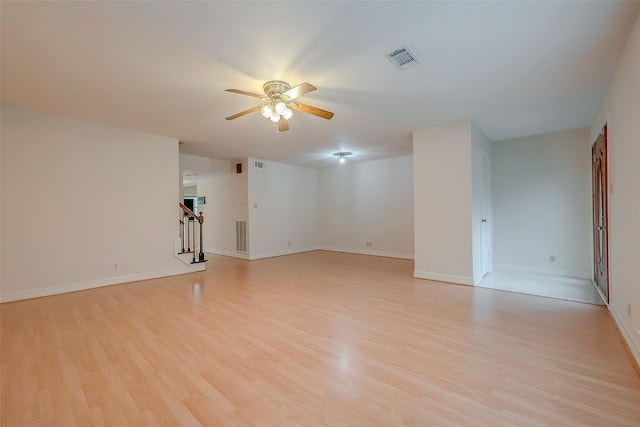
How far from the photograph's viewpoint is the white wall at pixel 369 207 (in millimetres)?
7055

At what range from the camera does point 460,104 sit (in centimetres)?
364

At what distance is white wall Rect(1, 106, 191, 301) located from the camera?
3.79 m

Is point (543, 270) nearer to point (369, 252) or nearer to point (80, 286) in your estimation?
point (369, 252)

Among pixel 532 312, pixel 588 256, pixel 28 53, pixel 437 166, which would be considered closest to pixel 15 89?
pixel 28 53

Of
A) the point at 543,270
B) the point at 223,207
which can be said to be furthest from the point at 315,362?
the point at 223,207

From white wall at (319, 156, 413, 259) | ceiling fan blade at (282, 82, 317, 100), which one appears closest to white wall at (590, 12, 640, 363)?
ceiling fan blade at (282, 82, 317, 100)

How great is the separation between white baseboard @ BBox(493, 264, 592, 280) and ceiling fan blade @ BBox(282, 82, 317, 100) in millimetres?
5229

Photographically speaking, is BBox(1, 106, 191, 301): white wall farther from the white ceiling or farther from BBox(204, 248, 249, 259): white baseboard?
BBox(204, 248, 249, 259): white baseboard

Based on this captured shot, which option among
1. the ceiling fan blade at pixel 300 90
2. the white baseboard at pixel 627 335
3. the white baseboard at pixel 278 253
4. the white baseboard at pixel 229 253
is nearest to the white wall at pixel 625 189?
the white baseboard at pixel 627 335

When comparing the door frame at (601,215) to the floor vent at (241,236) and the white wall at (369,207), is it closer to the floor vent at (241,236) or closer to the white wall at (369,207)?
the white wall at (369,207)

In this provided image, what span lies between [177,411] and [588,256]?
6.34 meters

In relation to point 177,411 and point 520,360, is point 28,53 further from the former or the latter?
point 520,360

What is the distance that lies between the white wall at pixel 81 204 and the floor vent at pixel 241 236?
6.57 ft

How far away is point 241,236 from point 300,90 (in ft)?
17.6
